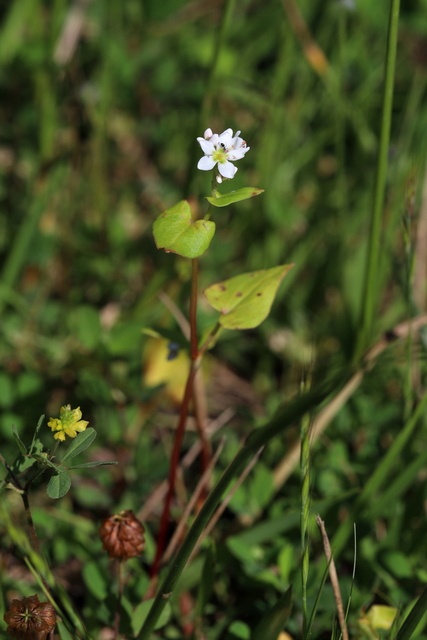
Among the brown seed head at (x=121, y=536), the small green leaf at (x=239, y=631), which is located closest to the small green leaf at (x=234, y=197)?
the brown seed head at (x=121, y=536)

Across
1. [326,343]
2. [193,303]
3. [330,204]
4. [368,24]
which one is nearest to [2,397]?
[193,303]

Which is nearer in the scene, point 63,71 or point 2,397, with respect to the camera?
point 2,397

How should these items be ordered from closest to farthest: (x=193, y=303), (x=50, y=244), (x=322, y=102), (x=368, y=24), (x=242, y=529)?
(x=193, y=303) < (x=242, y=529) < (x=50, y=244) < (x=322, y=102) < (x=368, y=24)

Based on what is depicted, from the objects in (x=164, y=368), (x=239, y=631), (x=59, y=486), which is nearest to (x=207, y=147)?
(x=59, y=486)

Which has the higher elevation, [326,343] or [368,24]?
[368,24]

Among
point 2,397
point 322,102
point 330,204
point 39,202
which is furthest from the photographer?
point 322,102

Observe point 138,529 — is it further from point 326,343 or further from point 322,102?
point 322,102

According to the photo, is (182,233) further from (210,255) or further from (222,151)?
(210,255)
